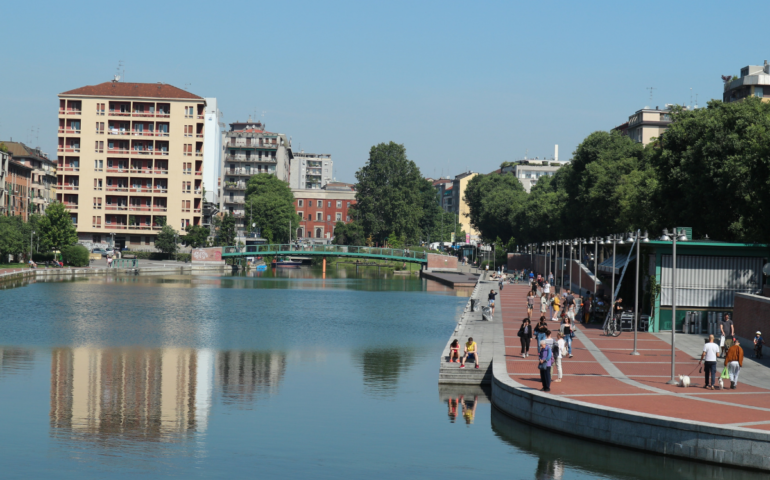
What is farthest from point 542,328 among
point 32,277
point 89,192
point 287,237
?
point 287,237

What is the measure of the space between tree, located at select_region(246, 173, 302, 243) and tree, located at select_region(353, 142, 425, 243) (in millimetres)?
12806

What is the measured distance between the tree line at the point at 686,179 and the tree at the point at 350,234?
65.4 m

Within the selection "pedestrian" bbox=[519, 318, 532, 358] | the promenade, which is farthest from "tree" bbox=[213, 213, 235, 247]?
"pedestrian" bbox=[519, 318, 532, 358]

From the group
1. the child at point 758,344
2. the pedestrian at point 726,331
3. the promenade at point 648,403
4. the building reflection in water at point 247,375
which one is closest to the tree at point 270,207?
the building reflection in water at point 247,375

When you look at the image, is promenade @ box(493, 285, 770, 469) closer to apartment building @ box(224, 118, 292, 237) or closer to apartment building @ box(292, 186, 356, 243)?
apartment building @ box(224, 118, 292, 237)

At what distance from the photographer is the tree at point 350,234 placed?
14562cm

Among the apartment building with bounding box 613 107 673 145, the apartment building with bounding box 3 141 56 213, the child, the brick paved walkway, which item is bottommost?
the brick paved walkway

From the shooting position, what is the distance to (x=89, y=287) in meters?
74.3

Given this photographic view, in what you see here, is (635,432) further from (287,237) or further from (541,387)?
(287,237)

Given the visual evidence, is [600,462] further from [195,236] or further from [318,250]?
[195,236]

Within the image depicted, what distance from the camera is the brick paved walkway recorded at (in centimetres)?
2081

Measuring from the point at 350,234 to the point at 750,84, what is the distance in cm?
6960

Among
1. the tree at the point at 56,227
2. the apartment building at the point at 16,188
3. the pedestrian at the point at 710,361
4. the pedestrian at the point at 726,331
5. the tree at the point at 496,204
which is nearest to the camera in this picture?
the pedestrian at the point at 710,361

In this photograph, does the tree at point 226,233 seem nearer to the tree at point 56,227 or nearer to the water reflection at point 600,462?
the tree at point 56,227
